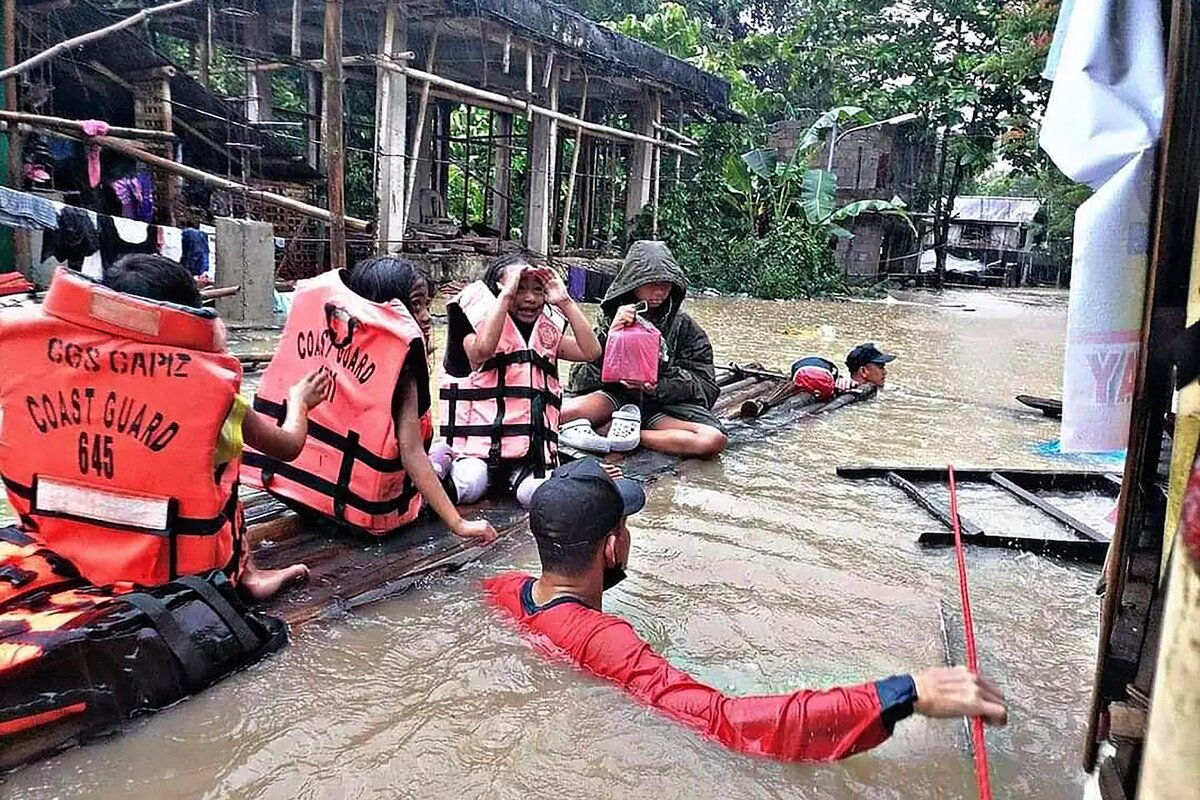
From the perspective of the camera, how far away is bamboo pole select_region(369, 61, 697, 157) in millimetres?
11508

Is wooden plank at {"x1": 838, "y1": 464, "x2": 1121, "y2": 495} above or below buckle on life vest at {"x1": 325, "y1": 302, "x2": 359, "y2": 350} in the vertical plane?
below

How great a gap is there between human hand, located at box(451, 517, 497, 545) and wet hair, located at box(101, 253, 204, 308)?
4.21 feet

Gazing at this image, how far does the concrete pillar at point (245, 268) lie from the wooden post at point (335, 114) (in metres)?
3.04

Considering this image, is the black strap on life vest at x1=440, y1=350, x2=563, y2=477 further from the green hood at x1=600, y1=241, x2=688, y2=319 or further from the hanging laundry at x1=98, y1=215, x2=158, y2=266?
the hanging laundry at x1=98, y1=215, x2=158, y2=266

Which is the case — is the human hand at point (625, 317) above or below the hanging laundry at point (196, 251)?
below

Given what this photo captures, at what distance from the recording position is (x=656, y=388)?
18.2ft

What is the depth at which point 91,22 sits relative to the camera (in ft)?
37.2

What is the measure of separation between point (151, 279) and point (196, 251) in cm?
741

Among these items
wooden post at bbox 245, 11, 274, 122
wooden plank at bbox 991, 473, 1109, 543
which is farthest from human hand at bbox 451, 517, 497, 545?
wooden post at bbox 245, 11, 274, 122

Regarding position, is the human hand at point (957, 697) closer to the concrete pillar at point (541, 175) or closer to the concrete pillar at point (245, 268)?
the concrete pillar at point (245, 268)

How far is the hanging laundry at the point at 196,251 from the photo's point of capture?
363 inches

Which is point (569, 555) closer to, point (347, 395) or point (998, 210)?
point (347, 395)

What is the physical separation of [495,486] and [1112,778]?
2983 millimetres

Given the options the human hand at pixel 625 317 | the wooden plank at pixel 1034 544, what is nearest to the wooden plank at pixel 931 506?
the wooden plank at pixel 1034 544
